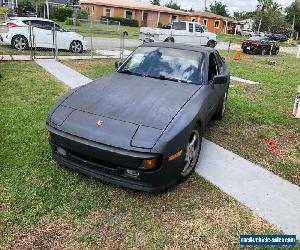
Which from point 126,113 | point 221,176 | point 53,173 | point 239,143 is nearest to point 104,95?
point 126,113

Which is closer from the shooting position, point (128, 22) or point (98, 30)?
point (98, 30)

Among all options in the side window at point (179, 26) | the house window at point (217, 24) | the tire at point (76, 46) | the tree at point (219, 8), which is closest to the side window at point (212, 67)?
the tire at point (76, 46)

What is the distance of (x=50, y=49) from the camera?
15453 mm

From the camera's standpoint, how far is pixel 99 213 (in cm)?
378

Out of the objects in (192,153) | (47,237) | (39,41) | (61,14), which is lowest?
(47,237)

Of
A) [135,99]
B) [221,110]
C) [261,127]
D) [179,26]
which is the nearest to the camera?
[135,99]

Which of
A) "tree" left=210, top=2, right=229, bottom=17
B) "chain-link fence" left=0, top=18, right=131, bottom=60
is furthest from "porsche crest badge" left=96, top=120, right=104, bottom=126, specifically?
"tree" left=210, top=2, right=229, bottom=17

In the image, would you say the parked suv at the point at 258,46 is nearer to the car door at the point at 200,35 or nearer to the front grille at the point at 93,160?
the car door at the point at 200,35

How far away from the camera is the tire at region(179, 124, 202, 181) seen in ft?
14.6

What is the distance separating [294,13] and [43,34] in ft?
205

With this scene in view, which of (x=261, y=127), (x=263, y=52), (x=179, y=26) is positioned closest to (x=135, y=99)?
(x=261, y=127)

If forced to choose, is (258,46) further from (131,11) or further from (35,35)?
(131,11)

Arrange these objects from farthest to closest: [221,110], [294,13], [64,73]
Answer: [294,13] < [64,73] < [221,110]

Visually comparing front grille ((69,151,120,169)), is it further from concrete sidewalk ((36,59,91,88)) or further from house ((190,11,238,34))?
house ((190,11,238,34))
